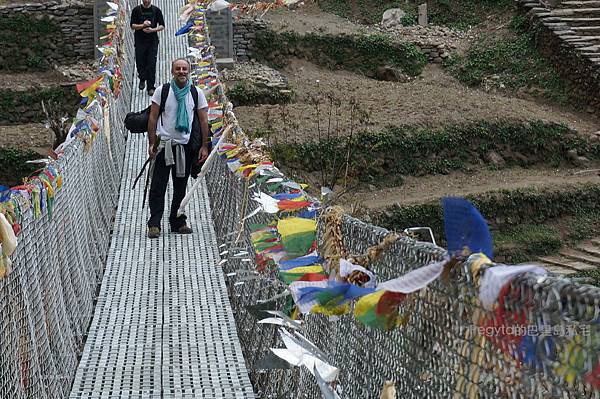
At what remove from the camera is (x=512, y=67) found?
940 inches

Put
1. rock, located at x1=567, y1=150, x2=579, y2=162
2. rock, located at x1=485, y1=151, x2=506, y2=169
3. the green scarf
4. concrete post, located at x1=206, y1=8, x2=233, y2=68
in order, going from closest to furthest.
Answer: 1. the green scarf
2. rock, located at x1=485, y1=151, x2=506, y2=169
3. rock, located at x1=567, y1=150, x2=579, y2=162
4. concrete post, located at x1=206, y1=8, x2=233, y2=68

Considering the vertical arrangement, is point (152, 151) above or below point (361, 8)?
above

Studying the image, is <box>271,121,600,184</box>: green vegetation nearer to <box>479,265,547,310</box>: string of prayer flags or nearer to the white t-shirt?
the white t-shirt

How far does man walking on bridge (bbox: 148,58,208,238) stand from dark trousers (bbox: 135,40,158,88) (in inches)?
248

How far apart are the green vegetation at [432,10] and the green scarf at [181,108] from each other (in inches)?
708

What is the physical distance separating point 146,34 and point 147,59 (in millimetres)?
375

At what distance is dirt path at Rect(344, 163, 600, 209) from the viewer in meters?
18.8

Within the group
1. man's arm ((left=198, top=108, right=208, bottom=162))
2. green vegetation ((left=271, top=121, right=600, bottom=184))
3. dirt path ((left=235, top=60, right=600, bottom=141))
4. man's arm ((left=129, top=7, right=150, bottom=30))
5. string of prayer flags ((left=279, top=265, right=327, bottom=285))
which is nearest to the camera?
string of prayer flags ((left=279, top=265, right=327, bottom=285))

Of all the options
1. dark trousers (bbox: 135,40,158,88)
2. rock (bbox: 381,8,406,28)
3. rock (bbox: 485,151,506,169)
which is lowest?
rock (bbox: 485,151,506,169)

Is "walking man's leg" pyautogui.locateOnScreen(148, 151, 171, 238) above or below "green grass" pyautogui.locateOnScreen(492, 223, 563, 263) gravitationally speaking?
above

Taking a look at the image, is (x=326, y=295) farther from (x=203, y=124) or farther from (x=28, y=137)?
(x=28, y=137)

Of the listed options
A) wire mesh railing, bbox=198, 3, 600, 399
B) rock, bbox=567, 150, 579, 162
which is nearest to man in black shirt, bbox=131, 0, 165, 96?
rock, bbox=567, 150, 579, 162

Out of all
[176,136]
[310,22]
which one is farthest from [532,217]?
[176,136]

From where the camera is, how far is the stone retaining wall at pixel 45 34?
24047 millimetres
